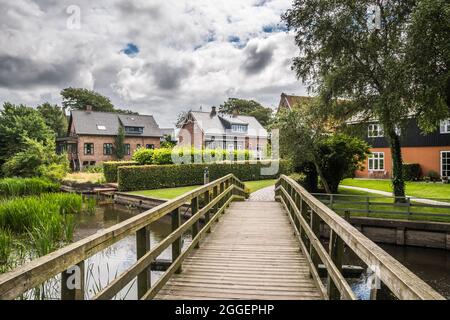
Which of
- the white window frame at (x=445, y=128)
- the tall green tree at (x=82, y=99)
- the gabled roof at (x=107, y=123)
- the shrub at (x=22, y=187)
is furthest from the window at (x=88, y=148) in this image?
the white window frame at (x=445, y=128)

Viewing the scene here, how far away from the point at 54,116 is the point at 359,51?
6411cm

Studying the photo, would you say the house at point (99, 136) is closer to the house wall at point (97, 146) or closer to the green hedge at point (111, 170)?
the house wall at point (97, 146)

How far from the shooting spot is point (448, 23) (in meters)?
10.9

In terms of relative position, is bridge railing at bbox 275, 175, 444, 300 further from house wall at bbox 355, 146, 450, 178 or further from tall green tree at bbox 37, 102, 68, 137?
tall green tree at bbox 37, 102, 68, 137

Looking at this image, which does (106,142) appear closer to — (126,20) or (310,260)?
(126,20)

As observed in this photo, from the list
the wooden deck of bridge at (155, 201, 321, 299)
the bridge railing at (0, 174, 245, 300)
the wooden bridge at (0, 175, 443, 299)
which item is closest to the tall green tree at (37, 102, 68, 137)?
the wooden deck of bridge at (155, 201, 321, 299)

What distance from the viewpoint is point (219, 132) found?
46062 millimetres

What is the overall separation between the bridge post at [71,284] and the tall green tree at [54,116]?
229 feet

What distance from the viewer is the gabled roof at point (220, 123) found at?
45344 millimetres

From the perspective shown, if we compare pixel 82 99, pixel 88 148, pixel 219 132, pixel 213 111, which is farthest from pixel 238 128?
pixel 82 99

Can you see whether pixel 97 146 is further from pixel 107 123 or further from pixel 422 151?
pixel 422 151

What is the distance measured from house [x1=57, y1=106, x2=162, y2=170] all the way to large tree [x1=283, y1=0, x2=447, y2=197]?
3430 cm
